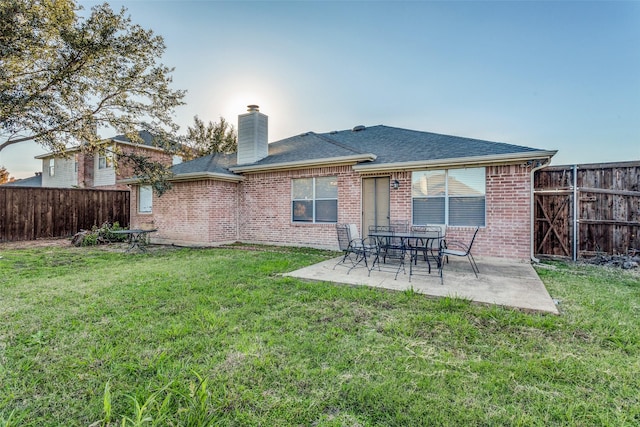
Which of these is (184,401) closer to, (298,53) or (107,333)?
(107,333)

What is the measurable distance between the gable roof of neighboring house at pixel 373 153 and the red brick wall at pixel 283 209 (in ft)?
1.05

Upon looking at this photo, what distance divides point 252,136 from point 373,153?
494 centimetres

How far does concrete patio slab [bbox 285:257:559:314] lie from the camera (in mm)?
4176

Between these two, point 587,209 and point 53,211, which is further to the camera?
point 53,211

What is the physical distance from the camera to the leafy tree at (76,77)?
7.48m

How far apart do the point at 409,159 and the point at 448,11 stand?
4.82 meters

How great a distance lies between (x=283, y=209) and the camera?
1025 cm

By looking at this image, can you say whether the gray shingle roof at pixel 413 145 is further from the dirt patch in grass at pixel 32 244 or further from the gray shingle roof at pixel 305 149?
the dirt patch in grass at pixel 32 244

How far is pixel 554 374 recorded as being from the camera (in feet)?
7.93

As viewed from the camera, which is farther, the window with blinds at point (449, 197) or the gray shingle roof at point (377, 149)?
the gray shingle roof at point (377, 149)

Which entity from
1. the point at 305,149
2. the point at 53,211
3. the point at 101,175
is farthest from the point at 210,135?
the point at 305,149

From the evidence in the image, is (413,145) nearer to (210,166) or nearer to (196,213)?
(210,166)

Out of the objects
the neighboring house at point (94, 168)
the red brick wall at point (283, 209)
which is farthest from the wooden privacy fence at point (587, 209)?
the neighboring house at point (94, 168)

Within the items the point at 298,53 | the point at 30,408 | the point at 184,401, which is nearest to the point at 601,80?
the point at 298,53
